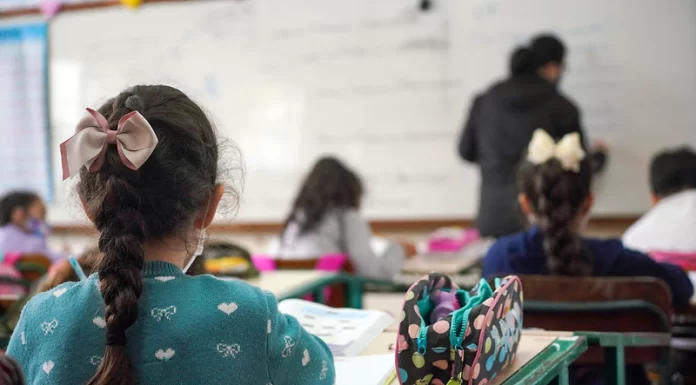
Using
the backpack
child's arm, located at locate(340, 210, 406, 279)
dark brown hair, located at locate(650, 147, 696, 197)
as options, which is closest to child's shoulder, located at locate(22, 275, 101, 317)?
the backpack

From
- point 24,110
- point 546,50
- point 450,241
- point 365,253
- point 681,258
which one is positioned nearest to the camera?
point 681,258

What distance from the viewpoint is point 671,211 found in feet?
8.47

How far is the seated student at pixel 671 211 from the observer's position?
2.53 m

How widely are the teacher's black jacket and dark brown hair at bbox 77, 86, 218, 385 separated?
2.44 meters

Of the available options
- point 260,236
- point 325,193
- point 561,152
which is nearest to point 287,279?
point 325,193

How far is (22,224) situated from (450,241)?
1.94 meters

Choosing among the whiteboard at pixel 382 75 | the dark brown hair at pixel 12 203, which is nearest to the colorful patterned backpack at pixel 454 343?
the whiteboard at pixel 382 75

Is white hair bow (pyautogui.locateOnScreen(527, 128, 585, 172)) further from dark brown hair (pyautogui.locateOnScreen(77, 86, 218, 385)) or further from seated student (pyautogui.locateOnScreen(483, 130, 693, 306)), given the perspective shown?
dark brown hair (pyautogui.locateOnScreen(77, 86, 218, 385))

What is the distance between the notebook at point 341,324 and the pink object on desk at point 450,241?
169 cm

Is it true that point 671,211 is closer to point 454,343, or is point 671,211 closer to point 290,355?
point 454,343

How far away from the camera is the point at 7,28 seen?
489cm

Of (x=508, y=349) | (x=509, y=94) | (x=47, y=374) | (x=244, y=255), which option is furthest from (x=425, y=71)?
(x=47, y=374)

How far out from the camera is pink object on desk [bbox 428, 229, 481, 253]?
3.20m

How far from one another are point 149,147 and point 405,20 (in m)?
3.28
